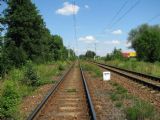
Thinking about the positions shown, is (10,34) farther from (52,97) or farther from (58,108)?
(58,108)

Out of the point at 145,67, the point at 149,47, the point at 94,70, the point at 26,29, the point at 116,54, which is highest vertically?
the point at 26,29

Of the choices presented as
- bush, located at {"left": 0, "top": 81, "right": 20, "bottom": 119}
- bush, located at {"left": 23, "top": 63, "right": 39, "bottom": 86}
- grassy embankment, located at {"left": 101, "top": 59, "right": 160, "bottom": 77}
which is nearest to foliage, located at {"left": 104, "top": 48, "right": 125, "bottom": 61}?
grassy embankment, located at {"left": 101, "top": 59, "right": 160, "bottom": 77}

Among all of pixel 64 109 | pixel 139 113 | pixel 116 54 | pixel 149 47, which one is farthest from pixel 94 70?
pixel 116 54

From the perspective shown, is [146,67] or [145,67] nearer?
[146,67]

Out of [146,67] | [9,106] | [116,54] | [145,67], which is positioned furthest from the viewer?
[116,54]

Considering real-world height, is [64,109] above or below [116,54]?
below

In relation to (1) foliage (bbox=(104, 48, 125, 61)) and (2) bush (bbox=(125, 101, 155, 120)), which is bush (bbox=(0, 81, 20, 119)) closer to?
(2) bush (bbox=(125, 101, 155, 120))

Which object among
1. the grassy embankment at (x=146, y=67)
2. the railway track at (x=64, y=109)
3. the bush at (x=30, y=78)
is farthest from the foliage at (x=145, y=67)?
the railway track at (x=64, y=109)

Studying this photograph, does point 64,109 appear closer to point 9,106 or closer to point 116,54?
point 9,106

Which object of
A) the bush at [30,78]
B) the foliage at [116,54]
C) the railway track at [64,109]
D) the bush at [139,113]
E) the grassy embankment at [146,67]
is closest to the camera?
the bush at [139,113]

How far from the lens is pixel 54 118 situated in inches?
421

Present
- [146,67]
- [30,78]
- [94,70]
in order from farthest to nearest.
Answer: [146,67]
[94,70]
[30,78]

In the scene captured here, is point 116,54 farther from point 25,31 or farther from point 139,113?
point 139,113

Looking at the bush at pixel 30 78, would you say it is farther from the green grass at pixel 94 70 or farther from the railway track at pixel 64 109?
the green grass at pixel 94 70
